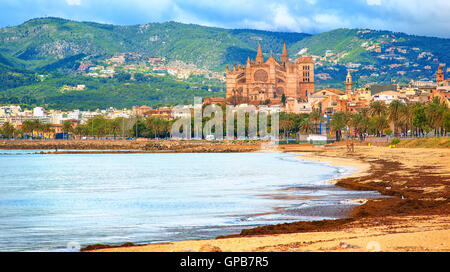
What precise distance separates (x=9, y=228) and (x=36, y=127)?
16679cm

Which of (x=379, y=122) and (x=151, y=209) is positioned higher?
(x=379, y=122)

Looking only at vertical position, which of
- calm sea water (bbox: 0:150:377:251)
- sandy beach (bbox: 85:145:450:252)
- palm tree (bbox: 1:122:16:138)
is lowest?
calm sea water (bbox: 0:150:377:251)

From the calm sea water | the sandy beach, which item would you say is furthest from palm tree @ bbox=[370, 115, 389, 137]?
the sandy beach

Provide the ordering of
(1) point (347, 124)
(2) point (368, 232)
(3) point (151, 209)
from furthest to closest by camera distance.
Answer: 1. (1) point (347, 124)
2. (3) point (151, 209)
3. (2) point (368, 232)

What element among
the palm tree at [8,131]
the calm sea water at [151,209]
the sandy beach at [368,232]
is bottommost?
the calm sea water at [151,209]

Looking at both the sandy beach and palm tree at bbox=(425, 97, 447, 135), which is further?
palm tree at bbox=(425, 97, 447, 135)

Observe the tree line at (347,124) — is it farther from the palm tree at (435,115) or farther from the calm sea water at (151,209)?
the calm sea water at (151,209)

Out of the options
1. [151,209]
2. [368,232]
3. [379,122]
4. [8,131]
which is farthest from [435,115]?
[8,131]

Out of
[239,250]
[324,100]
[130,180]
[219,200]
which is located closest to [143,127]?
[324,100]

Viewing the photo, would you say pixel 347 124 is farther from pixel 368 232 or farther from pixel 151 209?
pixel 368 232

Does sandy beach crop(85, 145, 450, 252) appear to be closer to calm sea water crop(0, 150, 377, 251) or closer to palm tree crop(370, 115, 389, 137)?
calm sea water crop(0, 150, 377, 251)

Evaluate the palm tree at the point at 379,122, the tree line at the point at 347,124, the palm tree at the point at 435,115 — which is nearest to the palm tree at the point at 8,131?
the tree line at the point at 347,124

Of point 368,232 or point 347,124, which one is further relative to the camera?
point 347,124

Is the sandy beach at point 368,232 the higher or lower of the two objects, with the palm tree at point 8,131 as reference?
lower
